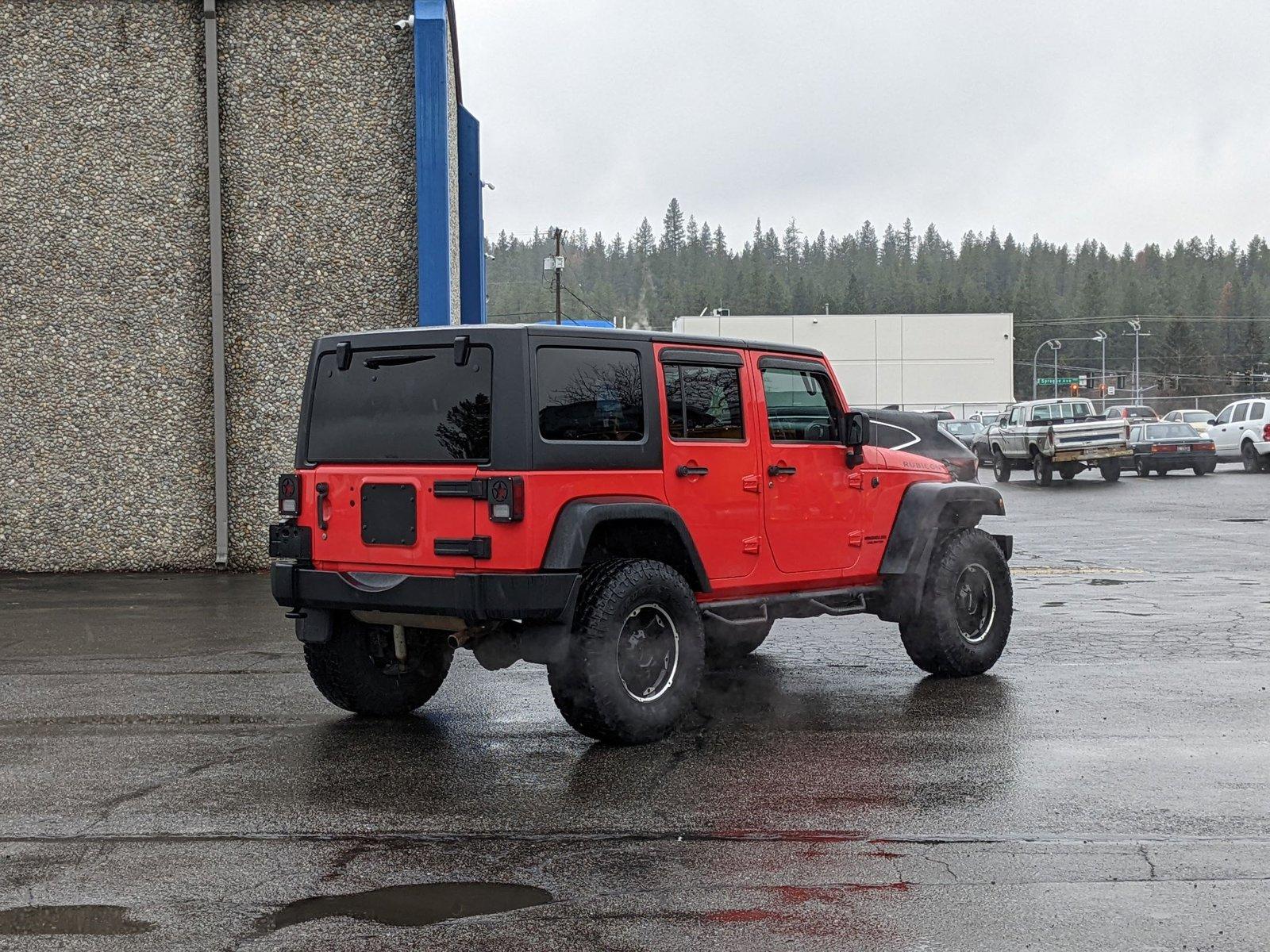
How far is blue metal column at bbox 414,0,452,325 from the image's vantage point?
15539 mm

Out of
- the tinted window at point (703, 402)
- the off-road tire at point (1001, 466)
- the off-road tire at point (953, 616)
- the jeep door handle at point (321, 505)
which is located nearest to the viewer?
the jeep door handle at point (321, 505)

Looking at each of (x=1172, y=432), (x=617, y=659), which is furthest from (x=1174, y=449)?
(x=617, y=659)

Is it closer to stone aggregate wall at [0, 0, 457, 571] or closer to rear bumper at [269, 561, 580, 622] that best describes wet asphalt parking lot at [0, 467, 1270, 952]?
rear bumper at [269, 561, 580, 622]

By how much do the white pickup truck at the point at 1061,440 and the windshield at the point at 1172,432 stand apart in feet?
4.72

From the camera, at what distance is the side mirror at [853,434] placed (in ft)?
26.8

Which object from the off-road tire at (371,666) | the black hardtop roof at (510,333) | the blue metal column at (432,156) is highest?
the blue metal column at (432,156)

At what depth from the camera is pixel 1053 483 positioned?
119ft

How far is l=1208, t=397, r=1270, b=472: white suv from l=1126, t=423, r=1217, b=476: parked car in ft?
4.34

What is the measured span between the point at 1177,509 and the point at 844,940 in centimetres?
2286

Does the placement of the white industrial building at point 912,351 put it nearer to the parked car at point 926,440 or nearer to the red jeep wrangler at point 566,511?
the parked car at point 926,440

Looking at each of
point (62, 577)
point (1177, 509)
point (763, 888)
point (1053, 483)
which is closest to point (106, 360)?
point (62, 577)

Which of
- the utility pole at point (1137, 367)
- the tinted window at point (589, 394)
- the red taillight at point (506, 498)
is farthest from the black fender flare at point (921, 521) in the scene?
the utility pole at point (1137, 367)

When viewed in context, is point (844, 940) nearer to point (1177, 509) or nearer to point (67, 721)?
point (67, 721)

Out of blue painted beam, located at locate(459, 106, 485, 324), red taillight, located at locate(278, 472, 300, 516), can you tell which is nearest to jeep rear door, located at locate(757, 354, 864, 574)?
red taillight, located at locate(278, 472, 300, 516)
